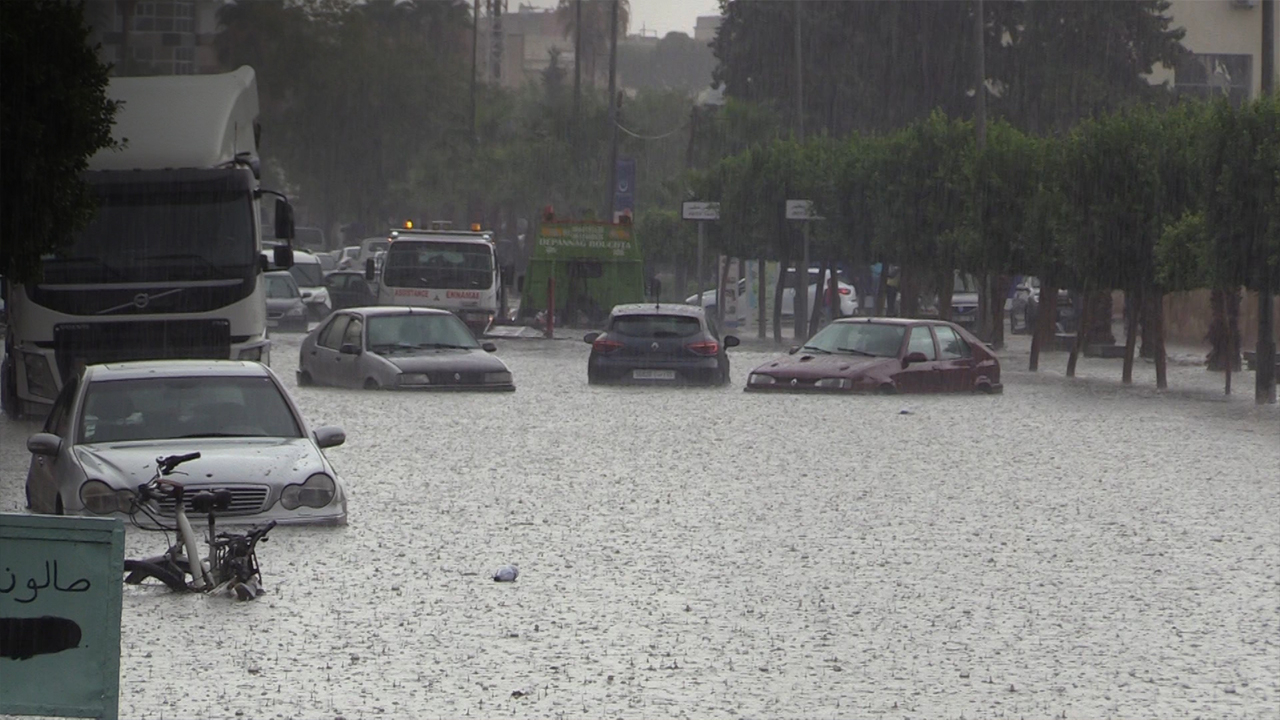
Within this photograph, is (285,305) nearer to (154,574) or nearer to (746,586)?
(746,586)

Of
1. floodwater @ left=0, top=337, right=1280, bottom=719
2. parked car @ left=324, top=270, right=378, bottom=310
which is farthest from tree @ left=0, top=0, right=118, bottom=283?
parked car @ left=324, top=270, right=378, bottom=310

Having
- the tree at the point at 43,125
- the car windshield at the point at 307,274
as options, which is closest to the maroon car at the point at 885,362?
the tree at the point at 43,125

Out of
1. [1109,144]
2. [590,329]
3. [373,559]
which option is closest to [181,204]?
[373,559]

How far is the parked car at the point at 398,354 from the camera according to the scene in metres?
27.8

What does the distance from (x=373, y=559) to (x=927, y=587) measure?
3256 millimetres

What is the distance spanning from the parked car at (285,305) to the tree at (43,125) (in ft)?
101

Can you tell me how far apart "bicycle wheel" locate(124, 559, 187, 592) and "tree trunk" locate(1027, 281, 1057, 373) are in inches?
1113

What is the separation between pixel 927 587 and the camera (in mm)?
11375

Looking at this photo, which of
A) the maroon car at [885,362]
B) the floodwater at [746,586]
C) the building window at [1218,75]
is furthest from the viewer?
the building window at [1218,75]

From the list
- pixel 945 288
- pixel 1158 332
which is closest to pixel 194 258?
pixel 1158 332

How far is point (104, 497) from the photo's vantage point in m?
12.2

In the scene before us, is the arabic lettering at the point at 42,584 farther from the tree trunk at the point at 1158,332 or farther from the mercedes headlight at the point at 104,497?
the tree trunk at the point at 1158,332

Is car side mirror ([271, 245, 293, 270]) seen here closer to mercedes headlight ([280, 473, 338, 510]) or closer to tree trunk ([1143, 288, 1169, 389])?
mercedes headlight ([280, 473, 338, 510])

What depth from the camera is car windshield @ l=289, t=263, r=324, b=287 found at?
52.5m
